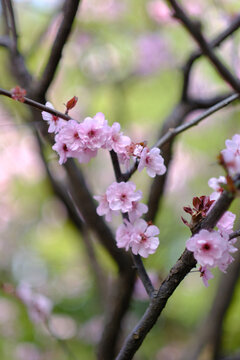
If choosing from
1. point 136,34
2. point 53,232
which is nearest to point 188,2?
point 136,34

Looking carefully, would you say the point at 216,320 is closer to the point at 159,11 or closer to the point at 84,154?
the point at 84,154

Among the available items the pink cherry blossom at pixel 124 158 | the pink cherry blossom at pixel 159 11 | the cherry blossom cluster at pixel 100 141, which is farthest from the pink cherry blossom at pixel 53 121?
the pink cherry blossom at pixel 159 11

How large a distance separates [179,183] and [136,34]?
46.5 inches

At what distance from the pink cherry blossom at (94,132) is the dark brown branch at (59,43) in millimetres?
396

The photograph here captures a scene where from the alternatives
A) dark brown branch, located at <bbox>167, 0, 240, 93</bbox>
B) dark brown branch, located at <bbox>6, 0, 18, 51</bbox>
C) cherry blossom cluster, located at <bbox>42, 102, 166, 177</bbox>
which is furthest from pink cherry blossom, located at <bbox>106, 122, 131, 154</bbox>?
dark brown branch, located at <bbox>6, 0, 18, 51</bbox>

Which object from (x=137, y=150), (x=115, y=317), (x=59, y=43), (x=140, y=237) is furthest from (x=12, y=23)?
(x=115, y=317)

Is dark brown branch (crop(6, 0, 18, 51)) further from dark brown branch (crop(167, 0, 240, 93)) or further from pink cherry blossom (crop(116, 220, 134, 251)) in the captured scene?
pink cherry blossom (crop(116, 220, 134, 251))

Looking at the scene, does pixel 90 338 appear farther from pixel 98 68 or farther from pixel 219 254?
pixel 219 254

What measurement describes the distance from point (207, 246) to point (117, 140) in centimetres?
23

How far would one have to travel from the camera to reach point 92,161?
2.65 m

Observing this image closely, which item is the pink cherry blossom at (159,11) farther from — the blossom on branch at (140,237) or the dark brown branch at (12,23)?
the blossom on branch at (140,237)

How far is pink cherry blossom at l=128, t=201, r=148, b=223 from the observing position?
0.74 m

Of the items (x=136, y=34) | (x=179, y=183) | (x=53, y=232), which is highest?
(x=136, y=34)

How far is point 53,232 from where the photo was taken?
10.1 ft
